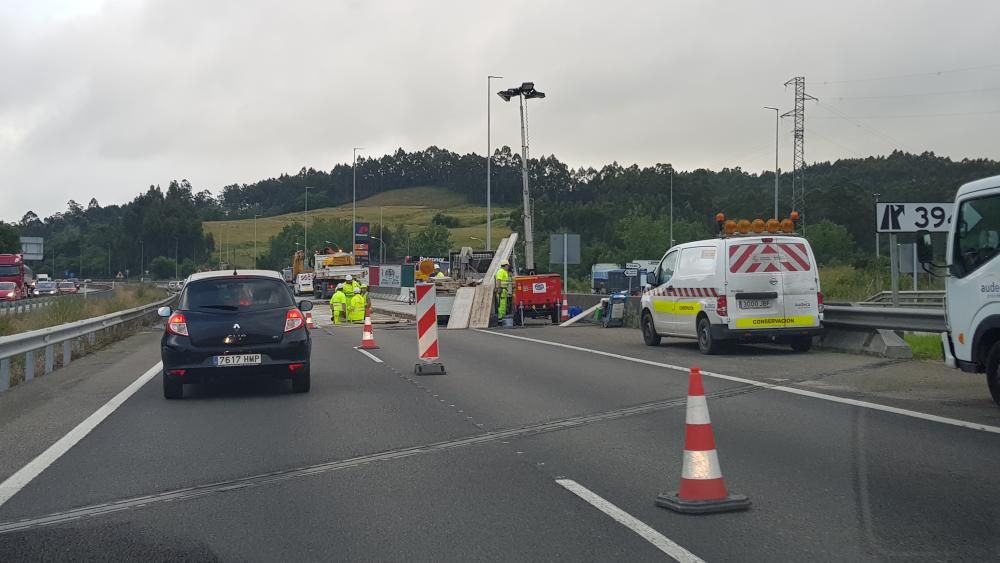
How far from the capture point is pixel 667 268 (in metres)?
20.1

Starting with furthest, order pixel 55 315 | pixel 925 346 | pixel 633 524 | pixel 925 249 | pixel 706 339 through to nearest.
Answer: pixel 55 315
pixel 706 339
pixel 925 346
pixel 925 249
pixel 633 524

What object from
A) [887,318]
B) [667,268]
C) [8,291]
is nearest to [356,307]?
[667,268]

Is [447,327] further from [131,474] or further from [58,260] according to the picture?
[58,260]

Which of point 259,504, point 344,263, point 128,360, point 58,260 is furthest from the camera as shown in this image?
point 58,260

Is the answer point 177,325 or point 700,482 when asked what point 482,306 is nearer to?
point 177,325

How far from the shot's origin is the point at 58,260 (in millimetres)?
158000

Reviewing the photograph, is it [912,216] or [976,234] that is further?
[912,216]

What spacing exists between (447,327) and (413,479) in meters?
24.1

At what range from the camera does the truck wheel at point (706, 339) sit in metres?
18.1

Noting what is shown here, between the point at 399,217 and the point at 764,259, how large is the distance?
150 meters

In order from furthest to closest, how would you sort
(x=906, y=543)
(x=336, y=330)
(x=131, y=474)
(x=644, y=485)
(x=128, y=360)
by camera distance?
(x=336, y=330), (x=128, y=360), (x=131, y=474), (x=644, y=485), (x=906, y=543)

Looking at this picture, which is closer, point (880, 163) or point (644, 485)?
point (644, 485)

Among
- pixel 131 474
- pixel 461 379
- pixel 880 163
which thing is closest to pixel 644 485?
pixel 131 474

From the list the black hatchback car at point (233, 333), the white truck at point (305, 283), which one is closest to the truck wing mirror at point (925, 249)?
the black hatchback car at point (233, 333)
